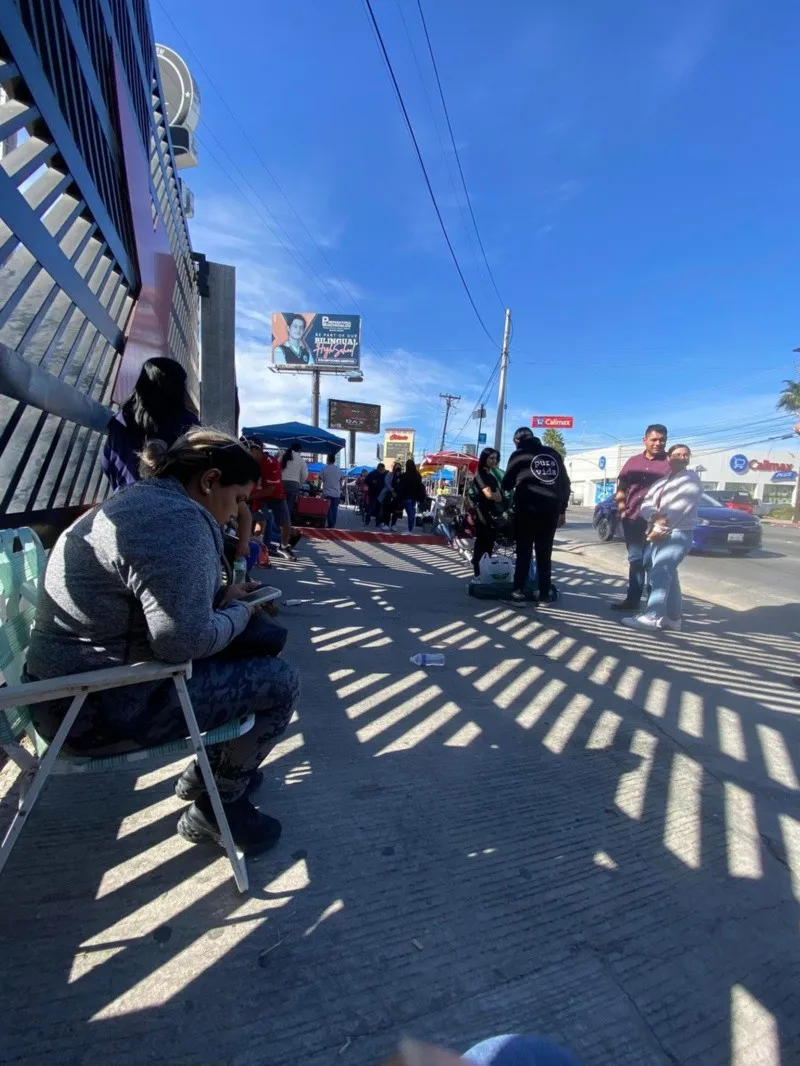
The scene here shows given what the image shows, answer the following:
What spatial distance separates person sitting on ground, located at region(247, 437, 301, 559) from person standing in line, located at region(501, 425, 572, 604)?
2694 mm

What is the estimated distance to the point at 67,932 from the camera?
1.33 metres

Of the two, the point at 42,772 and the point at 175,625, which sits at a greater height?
the point at 175,625

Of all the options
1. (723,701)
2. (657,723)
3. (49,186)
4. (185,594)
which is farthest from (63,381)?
(723,701)

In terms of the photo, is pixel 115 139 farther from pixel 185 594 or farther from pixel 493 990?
pixel 493 990

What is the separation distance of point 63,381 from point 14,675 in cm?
200

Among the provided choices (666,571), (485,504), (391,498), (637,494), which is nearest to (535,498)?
(485,504)

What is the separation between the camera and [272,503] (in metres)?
7.06

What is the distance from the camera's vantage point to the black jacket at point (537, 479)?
196 inches

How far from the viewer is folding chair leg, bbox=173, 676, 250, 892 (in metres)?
1.35

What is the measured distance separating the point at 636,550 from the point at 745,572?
16.9ft

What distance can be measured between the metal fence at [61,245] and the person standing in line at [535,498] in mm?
3694

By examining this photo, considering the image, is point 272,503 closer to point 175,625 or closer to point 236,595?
point 236,595

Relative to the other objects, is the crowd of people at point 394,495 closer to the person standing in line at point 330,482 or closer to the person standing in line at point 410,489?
the person standing in line at point 410,489

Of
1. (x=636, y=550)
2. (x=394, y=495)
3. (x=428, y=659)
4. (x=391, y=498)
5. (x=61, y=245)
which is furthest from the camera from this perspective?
(x=391, y=498)
